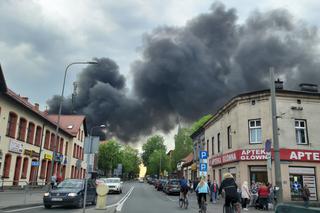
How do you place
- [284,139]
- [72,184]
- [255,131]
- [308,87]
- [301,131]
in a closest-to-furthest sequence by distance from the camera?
[72,184] → [284,139] → [301,131] → [255,131] → [308,87]

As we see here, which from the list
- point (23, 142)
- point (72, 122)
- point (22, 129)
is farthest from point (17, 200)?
point (72, 122)

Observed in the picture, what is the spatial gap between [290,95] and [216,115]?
9075 millimetres

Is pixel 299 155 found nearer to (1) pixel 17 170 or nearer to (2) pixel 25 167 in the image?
(1) pixel 17 170

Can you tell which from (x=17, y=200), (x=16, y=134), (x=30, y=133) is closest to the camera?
(x=17, y=200)

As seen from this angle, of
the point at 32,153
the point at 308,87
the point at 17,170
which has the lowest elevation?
the point at 17,170

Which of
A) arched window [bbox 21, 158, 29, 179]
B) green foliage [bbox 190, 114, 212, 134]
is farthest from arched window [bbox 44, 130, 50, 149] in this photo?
green foliage [bbox 190, 114, 212, 134]

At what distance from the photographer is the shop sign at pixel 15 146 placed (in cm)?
2620

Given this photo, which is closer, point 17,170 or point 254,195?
point 254,195

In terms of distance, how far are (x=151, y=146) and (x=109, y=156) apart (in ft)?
113

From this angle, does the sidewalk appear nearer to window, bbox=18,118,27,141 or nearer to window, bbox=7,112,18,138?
window, bbox=7,112,18,138

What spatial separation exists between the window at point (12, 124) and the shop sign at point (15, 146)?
0.57 meters

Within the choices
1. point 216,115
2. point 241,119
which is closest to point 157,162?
point 216,115

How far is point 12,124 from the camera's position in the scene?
2714cm

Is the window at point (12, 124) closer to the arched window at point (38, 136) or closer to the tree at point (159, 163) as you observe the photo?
the arched window at point (38, 136)
